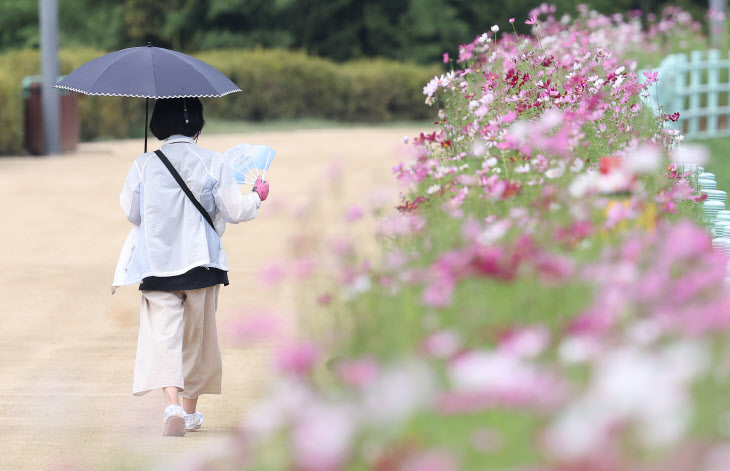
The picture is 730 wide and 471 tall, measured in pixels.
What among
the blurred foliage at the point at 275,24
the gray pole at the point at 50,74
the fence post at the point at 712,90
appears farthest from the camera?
the blurred foliage at the point at 275,24

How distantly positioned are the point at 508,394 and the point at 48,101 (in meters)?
16.9

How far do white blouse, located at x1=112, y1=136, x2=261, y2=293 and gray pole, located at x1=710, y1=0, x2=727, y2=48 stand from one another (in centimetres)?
1395

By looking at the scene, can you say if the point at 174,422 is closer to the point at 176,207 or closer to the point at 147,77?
the point at 176,207

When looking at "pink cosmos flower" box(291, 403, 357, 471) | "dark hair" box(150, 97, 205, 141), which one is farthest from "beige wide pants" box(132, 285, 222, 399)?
"pink cosmos flower" box(291, 403, 357, 471)

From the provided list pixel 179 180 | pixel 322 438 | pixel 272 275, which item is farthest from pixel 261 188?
pixel 322 438

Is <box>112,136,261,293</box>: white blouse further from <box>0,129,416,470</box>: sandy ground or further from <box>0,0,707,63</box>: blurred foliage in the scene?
<box>0,0,707,63</box>: blurred foliage

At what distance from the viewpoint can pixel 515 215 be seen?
3191 millimetres

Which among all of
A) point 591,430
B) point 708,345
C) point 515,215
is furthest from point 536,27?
point 591,430

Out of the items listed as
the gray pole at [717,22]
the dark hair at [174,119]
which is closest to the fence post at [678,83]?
the gray pole at [717,22]

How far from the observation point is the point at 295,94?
93.3 feet

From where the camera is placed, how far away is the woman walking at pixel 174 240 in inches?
193

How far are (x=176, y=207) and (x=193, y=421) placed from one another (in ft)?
3.01

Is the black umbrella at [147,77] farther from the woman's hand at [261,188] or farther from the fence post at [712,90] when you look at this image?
the fence post at [712,90]

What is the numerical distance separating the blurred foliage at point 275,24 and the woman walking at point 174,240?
103 ft
